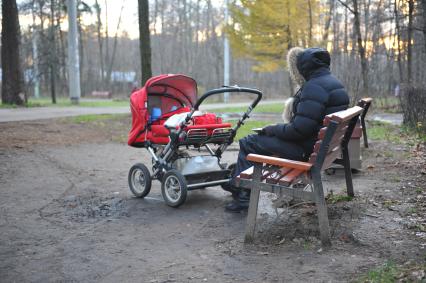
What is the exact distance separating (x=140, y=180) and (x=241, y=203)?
1.67 meters

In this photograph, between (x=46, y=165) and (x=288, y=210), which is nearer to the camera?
(x=288, y=210)

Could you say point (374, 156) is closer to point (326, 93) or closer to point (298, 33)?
point (326, 93)

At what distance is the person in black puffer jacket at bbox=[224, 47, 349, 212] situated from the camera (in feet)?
15.8

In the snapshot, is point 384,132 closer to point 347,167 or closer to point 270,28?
point 347,167

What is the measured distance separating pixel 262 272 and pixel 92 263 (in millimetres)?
1449

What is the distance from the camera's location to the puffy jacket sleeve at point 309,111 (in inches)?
188

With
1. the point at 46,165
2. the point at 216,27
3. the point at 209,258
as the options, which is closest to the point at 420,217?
the point at 209,258

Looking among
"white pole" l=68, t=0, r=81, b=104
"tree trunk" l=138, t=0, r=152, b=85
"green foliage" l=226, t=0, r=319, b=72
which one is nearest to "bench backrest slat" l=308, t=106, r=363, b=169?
"tree trunk" l=138, t=0, r=152, b=85

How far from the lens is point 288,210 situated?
5625mm

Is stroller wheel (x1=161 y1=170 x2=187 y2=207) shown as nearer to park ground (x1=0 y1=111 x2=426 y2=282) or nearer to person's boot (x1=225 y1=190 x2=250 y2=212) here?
park ground (x1=0 y1=111 x2=426 y2=282)

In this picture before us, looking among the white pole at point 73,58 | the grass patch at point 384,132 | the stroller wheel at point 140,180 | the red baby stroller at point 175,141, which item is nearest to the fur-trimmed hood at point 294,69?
the red baby stroller at point 175,141

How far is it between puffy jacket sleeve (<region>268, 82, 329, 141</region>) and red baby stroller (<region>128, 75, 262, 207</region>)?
1060mm

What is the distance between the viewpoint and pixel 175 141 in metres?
6.14

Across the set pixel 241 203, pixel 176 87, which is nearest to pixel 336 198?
pixel 241 203
